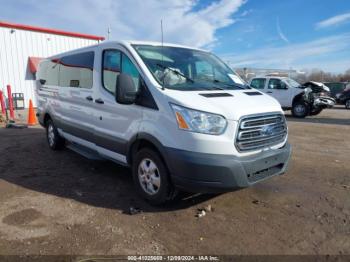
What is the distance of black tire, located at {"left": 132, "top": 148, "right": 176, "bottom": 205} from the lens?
11.6 feet

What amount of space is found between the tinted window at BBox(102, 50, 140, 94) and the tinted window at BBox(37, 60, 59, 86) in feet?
7.56

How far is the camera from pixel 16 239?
10.1 ft

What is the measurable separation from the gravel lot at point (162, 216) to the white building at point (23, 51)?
13.9 meters

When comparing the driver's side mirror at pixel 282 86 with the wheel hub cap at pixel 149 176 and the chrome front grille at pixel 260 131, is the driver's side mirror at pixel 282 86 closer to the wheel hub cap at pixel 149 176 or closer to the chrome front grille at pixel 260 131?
the chrome front grille at pixel 260 131

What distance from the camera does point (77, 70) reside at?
525cm

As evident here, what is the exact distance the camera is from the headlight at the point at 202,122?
3.15 m

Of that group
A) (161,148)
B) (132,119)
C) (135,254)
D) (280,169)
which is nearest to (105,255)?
(135,254)

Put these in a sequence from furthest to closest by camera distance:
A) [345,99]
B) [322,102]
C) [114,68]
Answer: [345,99]
[322,102]
[114,68]

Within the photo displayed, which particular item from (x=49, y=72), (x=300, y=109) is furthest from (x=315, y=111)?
(x=49, y=72)

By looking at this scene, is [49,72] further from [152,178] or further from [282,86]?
[282,86]

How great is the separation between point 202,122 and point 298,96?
39.8 feet

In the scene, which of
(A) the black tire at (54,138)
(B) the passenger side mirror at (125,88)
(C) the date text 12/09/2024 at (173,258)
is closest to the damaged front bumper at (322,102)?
(A) the black tire at (54,138)

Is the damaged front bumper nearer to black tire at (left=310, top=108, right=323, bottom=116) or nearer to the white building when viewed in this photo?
black tire at (left=310, top=108, right=323, bottom=116)

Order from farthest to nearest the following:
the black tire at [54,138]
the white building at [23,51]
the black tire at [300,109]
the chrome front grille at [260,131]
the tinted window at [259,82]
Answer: the white building at [23,51] < the tinted window at [259,82] < the black tire at [300,109] < the black tire at [54,138] < the chrome front grille at [260,131]
